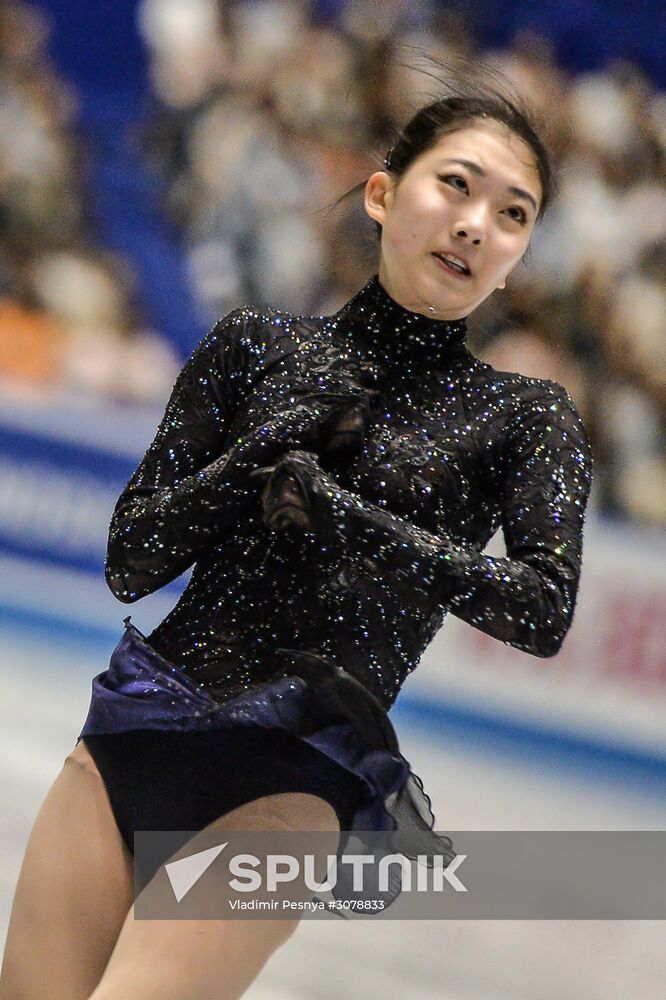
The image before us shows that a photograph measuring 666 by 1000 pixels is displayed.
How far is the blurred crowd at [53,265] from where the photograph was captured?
4.85m

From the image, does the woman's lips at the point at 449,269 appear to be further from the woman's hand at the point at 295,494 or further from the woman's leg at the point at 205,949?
the woman's leg at the point at 205,949

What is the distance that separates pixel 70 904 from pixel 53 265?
4262 mm

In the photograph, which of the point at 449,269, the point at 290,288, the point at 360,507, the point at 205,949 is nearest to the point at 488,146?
the point at 449,269

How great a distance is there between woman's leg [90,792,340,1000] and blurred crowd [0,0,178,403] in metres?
3.72

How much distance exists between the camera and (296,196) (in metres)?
4.86

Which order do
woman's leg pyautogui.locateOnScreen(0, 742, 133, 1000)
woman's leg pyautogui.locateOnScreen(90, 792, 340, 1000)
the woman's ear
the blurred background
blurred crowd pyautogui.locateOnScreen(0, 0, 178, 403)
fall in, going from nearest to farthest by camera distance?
1. woman's leg pyautogui.locateOnScreen(90, 792, 340, 1000)
2. woman's leg pyautogui.locateOnScreen(0, 742, 133, 1000)
3. the woman's ear
4. the blurred background
5. blurred crowd pyautogui.locateOnScreen(0, 0, 178, 403)

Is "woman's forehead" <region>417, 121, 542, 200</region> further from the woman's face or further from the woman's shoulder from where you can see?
the woman's shoulder

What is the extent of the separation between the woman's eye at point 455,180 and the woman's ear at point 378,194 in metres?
0.10

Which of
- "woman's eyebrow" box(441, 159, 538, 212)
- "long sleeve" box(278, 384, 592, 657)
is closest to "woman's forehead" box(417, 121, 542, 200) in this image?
"woman's eyebrow" box(441, 159, 538, 212)

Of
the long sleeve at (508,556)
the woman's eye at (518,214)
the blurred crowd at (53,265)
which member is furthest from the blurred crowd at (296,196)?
the long sleeve at (508,556)

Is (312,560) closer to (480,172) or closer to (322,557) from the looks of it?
(322,557)

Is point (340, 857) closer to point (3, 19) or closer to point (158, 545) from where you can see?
point (158, 545)

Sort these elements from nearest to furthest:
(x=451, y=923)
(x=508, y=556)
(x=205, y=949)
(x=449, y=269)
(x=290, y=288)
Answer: (x=205, y=949), (x=508, y=556), (x=449, y=269), (x=451, y=923), (x=290, y=288)

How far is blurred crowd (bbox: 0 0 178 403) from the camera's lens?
15.9 ft
